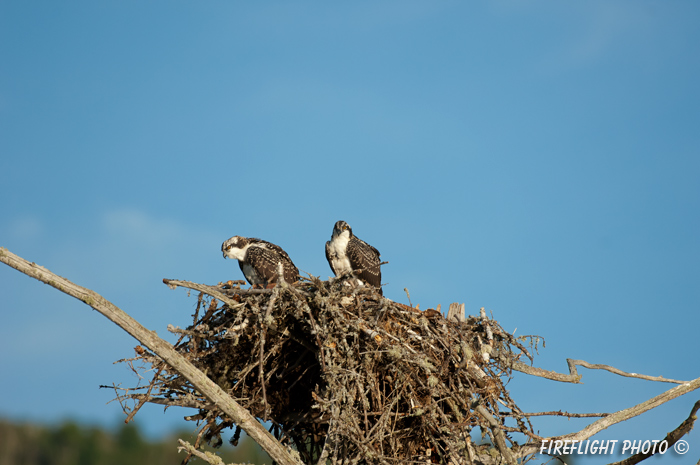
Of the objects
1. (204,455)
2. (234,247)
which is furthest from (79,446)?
(204,455)

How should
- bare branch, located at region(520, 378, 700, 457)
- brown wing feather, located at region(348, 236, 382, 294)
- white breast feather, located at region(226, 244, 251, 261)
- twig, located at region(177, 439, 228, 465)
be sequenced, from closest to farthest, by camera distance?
twig, located at region(177, 439, 228, 465) → bare branch, located at region(520, 378, 700, 457) → white breast feather, located at region(226, 244, 251, 261) → brown wing feather, located at region(348, 236, 382, 294)

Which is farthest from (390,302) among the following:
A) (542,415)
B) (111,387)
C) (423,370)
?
(111,387)

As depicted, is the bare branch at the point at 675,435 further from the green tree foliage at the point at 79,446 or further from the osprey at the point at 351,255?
the green tree foliage at the point at 79,446

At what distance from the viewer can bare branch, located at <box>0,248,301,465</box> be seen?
5.83 m

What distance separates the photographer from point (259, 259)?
34.8 feet

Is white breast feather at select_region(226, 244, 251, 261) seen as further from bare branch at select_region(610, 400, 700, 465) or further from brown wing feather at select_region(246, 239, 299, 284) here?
bare branch at select_region(610, 400, 700, 465)

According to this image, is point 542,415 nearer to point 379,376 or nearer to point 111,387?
point 379,376

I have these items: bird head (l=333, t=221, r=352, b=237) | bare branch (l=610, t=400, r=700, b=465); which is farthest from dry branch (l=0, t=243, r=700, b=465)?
bird head (l=333, t=221, r=352, b=237)

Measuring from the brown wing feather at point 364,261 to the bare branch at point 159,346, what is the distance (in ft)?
15.3

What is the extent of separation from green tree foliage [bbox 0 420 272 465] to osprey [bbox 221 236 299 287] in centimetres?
3208

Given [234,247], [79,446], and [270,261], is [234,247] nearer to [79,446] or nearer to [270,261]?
[270,261]

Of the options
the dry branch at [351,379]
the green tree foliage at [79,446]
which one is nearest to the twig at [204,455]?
the dry branch at [351,379]

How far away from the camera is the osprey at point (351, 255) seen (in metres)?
11.3

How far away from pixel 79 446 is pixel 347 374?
4160 cm
